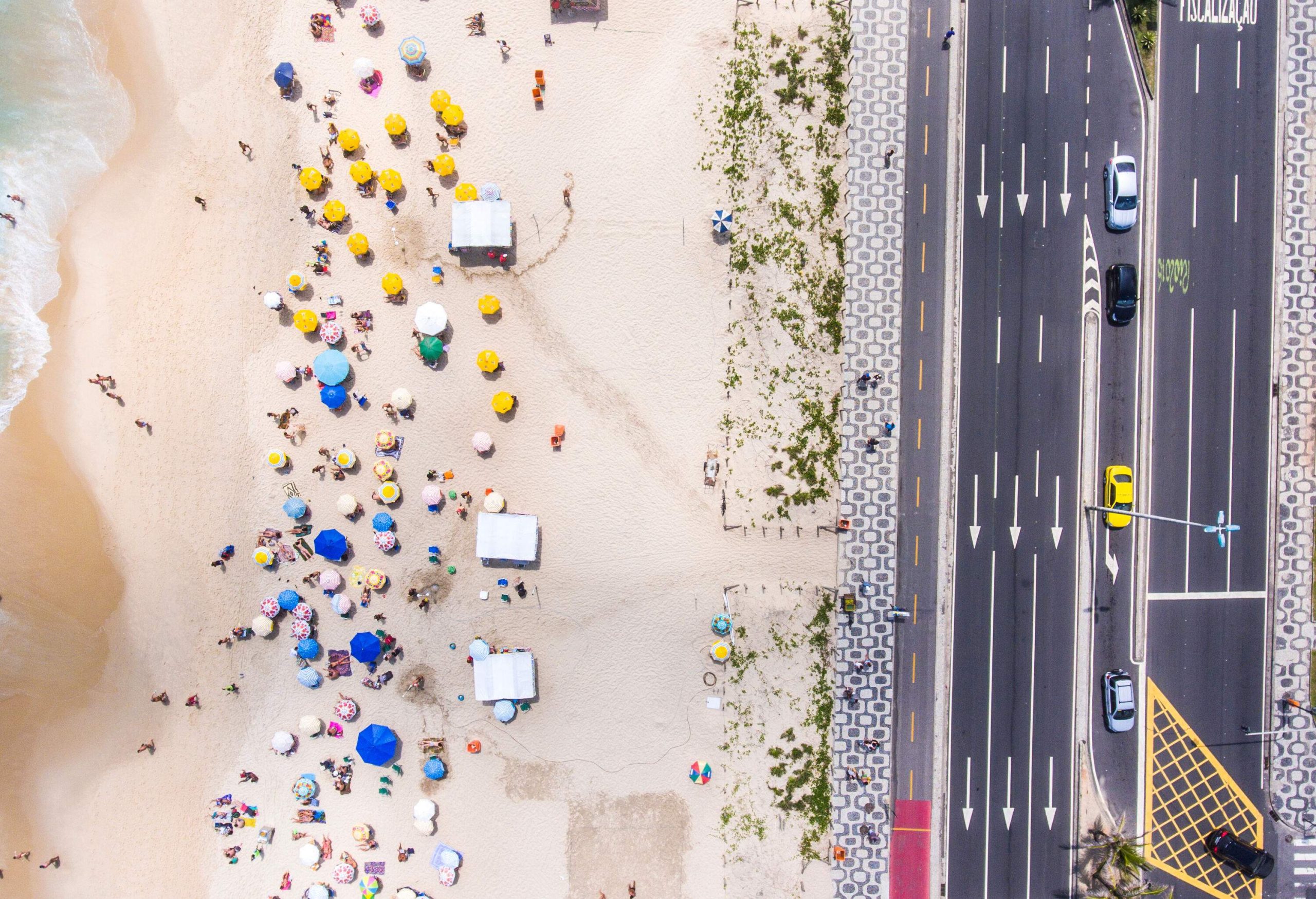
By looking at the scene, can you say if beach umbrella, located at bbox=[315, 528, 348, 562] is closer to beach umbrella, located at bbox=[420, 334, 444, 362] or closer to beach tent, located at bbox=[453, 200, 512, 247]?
beach umbrella, located at bbox=[420, 334, 444, 362]

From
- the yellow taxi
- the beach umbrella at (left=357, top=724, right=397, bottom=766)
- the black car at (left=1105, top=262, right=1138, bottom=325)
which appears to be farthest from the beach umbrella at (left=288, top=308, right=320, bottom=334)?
the yellow taxi

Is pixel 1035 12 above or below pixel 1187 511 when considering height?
above

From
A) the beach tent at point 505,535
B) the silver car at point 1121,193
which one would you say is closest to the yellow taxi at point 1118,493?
the silver car at point 1121,193

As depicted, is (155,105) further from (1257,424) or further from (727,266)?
(1257,424)

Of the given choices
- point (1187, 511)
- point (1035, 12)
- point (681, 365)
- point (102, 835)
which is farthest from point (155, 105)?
point (1187, 511)

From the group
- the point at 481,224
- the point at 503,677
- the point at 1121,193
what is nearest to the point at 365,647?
the point at 503,677

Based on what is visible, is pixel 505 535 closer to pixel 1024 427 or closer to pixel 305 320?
pixel 305 320
